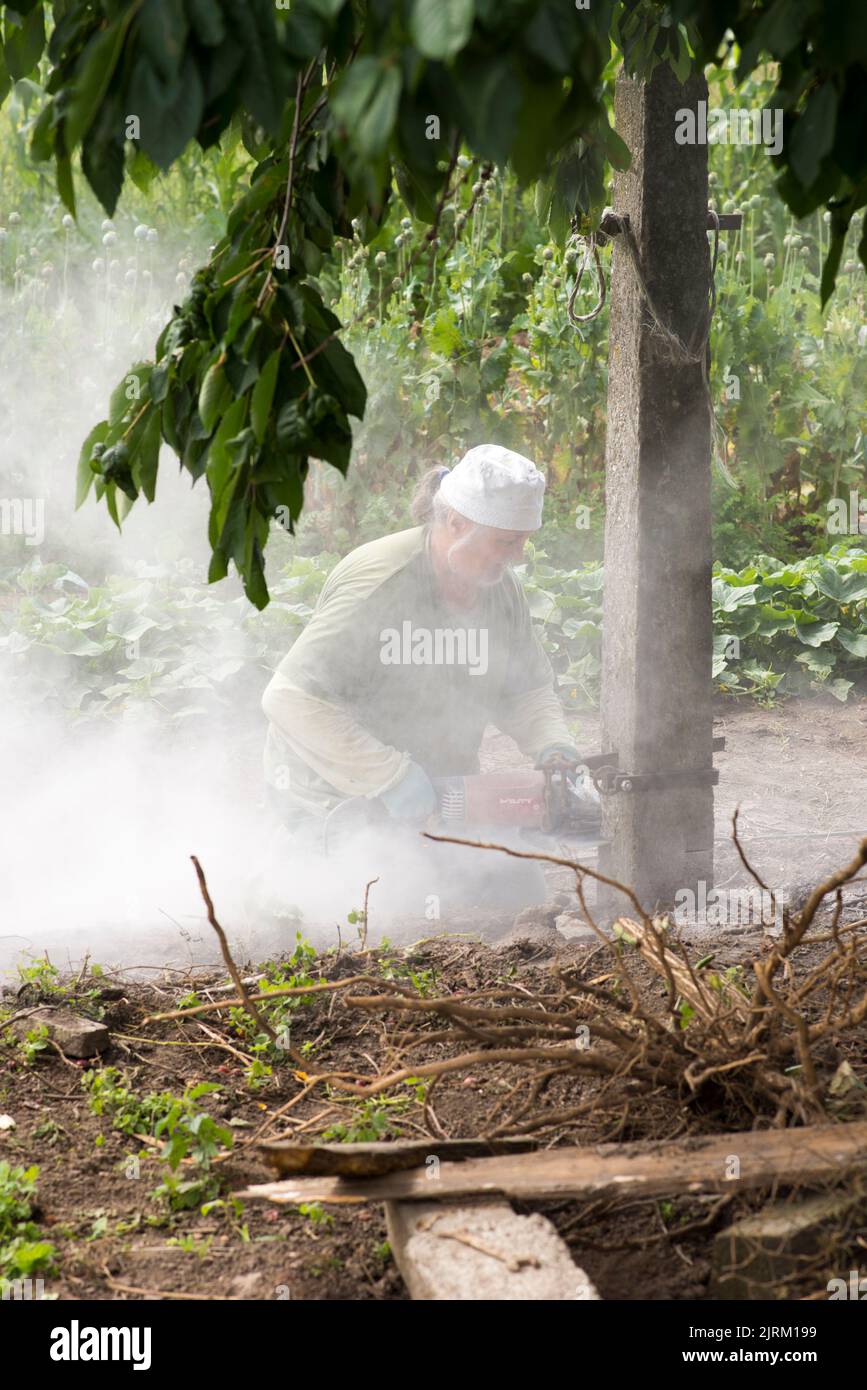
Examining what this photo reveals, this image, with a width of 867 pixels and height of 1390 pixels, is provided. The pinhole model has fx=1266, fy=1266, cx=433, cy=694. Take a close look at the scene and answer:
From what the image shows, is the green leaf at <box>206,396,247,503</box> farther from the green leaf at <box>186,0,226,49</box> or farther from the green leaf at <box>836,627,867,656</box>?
the green leaf at <box>836,627,867,656</box>

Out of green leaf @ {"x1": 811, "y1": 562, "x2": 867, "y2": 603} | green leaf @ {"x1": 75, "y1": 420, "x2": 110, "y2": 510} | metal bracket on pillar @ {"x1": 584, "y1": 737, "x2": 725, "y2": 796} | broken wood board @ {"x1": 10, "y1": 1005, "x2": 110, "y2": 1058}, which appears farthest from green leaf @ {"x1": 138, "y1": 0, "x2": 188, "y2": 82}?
green leaf @ {"x1": 811, "y1": 562, "x2": 867, "y2": 603}

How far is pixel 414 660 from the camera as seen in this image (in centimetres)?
452

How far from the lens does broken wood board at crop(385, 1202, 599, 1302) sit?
68.9 inches

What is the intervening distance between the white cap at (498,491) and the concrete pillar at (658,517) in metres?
0.53

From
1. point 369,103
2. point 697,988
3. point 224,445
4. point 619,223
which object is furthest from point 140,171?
point 697,988

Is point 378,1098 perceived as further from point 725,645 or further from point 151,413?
point 725,645

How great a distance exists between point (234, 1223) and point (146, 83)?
1767mm

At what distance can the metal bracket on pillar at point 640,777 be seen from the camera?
3.58 m

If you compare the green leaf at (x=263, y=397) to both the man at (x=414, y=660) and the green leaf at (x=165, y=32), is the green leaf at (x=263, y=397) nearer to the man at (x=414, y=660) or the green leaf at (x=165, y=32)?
the green leaf at (x=165, y=32)

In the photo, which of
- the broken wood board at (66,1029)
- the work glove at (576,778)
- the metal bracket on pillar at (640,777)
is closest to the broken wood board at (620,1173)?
the broken wood board at (66,1029)

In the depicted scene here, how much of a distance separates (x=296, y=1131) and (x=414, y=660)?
2.41 meters

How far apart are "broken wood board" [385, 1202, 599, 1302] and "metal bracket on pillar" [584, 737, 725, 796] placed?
1.75 m

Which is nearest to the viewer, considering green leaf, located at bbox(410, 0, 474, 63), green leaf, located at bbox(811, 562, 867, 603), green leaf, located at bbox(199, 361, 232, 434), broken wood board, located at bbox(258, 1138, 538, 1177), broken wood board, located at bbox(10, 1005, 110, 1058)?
green leaf, located at bbox(410, 0, 474, 63)

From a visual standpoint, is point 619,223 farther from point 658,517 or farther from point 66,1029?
point 66,1029
